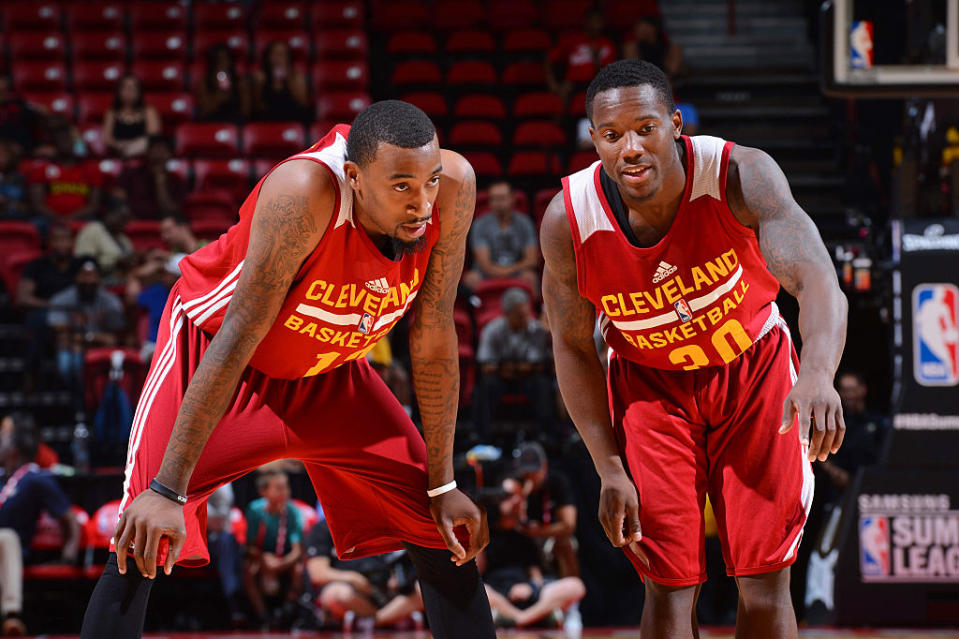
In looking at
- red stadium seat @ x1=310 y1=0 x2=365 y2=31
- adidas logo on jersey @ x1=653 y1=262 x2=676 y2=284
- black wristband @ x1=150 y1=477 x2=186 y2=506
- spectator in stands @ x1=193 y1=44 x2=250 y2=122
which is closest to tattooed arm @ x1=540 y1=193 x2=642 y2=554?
adidas logo on jersey @ x1=653 y1=262 x2=676 y2=284

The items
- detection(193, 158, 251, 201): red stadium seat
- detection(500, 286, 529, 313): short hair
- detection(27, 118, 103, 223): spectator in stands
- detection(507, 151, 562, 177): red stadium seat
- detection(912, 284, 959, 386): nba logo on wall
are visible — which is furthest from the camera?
detection(507, 151, 562, 177): red stadium seat

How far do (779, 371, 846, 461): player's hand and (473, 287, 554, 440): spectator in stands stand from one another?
185 inches

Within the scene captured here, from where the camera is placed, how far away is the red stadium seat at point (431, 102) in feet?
34.6

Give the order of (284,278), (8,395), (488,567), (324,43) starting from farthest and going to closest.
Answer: (324,43) < (8,395) < (488,567) < (284,278)

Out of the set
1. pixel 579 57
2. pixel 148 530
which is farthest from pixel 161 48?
pixel 148 530

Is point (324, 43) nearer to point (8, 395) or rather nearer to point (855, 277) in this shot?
point (8, 395)

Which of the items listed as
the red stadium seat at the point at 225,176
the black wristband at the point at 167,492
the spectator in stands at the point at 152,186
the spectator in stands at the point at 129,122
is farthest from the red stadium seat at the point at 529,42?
the black wristband at the point at 167,492

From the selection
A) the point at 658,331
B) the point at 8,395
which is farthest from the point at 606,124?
the point at 8,395

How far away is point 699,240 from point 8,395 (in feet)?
21.0

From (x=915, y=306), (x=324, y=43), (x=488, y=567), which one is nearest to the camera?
(x=915, y=306)

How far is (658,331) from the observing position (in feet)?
9.88

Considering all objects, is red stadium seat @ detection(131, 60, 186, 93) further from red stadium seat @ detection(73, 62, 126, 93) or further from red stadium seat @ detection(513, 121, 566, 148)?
red stadium seat @ detection(513, 121, 566, 148)

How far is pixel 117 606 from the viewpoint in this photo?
8.81ft

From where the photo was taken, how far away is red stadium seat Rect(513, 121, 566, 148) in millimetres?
10180
